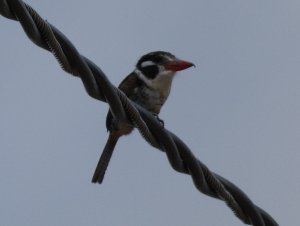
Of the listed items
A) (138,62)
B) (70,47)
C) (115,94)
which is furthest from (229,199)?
(138,62)

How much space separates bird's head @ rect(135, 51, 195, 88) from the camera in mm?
6133

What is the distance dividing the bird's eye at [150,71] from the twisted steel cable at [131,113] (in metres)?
2.46

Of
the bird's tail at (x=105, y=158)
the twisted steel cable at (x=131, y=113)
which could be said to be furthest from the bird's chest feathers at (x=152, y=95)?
the twisted steel cable at (x=131, y=113)

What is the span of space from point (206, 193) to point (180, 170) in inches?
6.9

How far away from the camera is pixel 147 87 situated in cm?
611

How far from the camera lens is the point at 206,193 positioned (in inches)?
149

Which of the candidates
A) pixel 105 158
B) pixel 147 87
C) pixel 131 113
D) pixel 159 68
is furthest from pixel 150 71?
pixel 131 113

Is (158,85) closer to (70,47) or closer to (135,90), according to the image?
(135,90)

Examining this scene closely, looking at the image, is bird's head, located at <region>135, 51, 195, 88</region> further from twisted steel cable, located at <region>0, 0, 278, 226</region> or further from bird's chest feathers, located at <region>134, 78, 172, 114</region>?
twisted steel cable, located at <region>0, 0, 278, 226</region>

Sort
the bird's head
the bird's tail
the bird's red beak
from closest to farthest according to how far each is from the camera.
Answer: the bird's red beak, the bird's head, the bird's tail

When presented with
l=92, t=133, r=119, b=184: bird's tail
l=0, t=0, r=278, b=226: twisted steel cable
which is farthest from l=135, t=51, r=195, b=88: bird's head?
l=0, t=0, r=278, b=226: twisted steel cable

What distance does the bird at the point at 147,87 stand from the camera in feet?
20.0

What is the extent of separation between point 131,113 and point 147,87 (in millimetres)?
2560

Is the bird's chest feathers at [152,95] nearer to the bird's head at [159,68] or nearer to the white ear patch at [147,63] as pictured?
the bird's head at [159,68]
